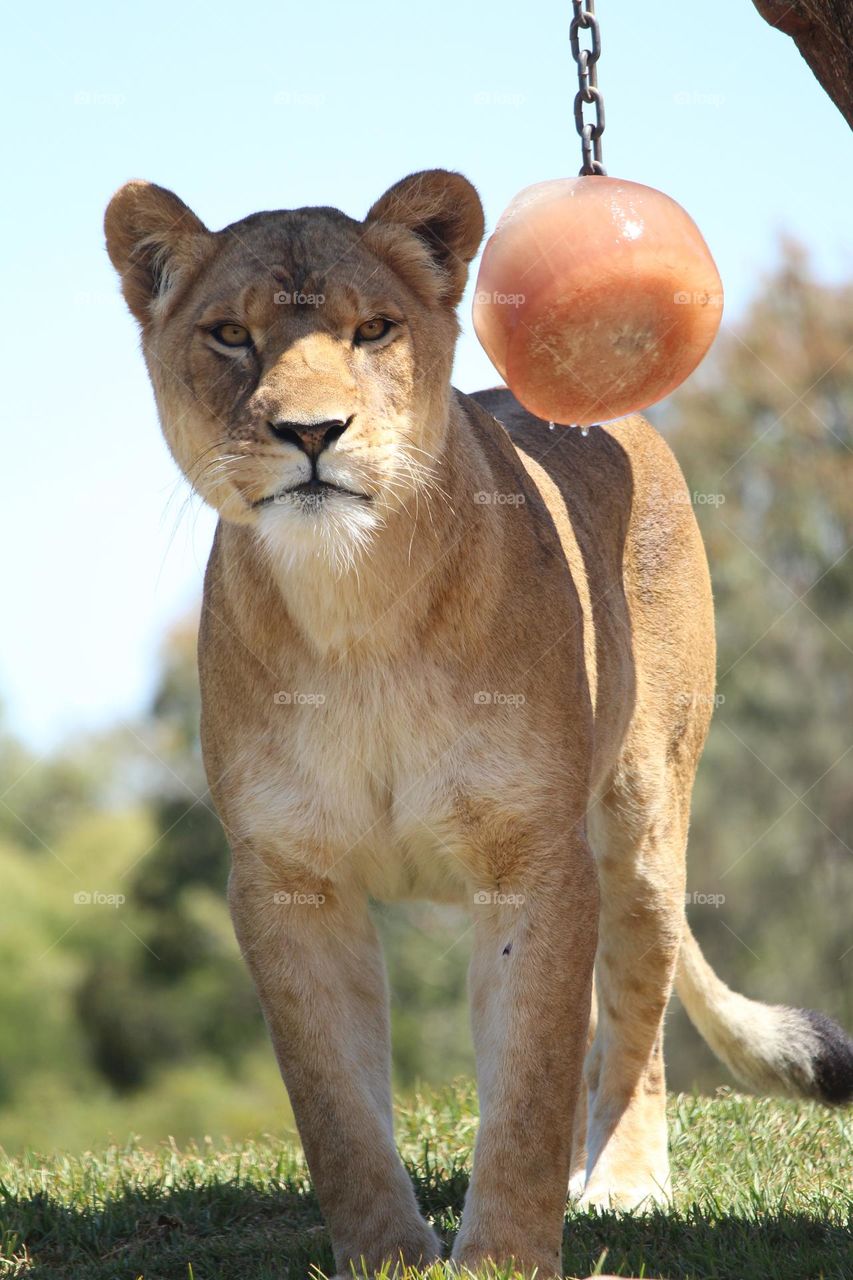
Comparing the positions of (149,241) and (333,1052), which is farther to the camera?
(149,241)

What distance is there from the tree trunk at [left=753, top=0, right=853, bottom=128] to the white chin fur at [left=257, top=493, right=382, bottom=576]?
1644 millimetres

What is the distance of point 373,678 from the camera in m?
4.15

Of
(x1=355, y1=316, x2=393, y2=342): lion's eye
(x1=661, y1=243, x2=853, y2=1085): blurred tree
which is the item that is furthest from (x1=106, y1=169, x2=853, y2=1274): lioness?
(x1=661, y1=243, x2=853, y2=1085): blurred tree

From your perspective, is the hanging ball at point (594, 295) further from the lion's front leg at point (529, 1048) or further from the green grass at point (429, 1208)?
the green grass at point (429, 1208)

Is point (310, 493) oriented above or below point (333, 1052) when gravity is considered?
above

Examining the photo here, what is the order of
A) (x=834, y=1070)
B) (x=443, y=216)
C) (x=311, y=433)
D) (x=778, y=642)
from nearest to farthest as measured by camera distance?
1. (x=311, y=433)
2. (x=443, y=216)
3. (x=834, y=1070)
4. (x=778, y=642)

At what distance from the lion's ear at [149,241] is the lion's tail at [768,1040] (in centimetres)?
295

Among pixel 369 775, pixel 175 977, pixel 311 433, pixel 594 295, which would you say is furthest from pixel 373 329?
pixel 175 977

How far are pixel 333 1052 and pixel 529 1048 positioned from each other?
1.76 feet

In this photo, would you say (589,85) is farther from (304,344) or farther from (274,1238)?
(274,1238)

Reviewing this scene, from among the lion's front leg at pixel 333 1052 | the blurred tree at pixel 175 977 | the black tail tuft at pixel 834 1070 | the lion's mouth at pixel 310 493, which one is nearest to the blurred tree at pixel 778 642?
the blurred tree at pixel 175 977

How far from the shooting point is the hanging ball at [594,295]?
12.5 ft

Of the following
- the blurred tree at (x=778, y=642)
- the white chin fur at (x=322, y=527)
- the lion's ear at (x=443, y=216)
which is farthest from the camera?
the blurred tree at (x=778, y=642)

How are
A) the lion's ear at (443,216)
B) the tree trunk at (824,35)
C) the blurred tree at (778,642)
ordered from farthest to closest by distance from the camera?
the blurred tree at (778,642), the lion's ear at (443,216), the tree trunk at (824,35)
